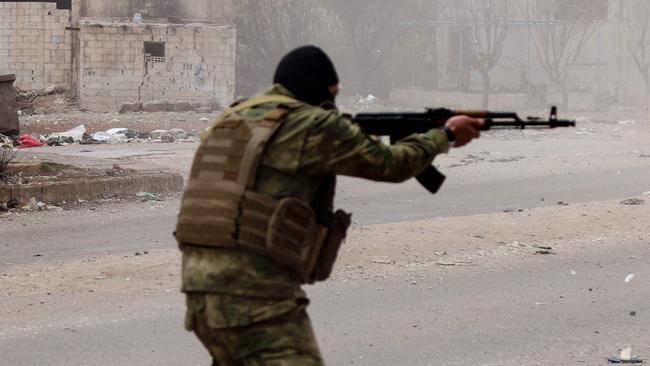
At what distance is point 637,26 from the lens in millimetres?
36812

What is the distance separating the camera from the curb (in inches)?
463

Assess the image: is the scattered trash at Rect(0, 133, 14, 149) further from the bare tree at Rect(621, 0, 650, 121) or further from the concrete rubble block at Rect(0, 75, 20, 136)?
the bare tree at Rect(621, 0, 650, 121)

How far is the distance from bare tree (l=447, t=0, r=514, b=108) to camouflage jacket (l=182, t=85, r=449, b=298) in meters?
29.8

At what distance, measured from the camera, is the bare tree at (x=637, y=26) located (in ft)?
118

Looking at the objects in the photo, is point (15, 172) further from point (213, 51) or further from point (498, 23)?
point (498, 23)

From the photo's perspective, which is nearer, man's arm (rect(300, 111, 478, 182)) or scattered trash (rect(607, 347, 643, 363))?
man's arm (rect(300, 111, 478, 182))

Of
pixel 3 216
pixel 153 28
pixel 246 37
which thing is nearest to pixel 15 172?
pixel 3 216

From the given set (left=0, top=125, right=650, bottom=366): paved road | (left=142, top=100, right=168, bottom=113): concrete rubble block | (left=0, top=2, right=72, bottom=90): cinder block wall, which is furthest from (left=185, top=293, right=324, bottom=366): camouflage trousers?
(left=0, top=2, right=72, bottom=90): cinder block wall

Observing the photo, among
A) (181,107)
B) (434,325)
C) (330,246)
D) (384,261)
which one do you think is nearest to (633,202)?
(384,261)

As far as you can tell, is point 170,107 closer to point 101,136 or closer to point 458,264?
point 101,136

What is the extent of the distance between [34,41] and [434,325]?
2732 cm

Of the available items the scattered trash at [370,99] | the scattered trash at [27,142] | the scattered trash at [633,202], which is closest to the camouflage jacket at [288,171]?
the scattered trash at [633,202]

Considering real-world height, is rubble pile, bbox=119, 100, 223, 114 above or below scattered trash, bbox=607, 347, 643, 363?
below

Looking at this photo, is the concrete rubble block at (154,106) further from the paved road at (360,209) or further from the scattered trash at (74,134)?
the paved road at (360,209)
